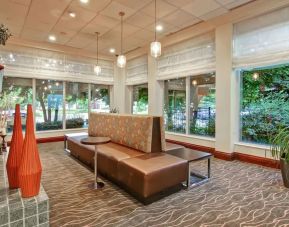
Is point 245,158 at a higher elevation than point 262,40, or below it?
below

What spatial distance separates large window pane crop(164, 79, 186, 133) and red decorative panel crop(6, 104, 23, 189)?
4761mm

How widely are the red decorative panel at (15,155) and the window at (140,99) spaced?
5.56 m

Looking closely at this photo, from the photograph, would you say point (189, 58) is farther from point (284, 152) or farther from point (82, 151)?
point (82, 151)

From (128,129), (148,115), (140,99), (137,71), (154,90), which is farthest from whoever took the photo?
(140,99)

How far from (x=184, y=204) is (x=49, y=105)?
20.1 ft

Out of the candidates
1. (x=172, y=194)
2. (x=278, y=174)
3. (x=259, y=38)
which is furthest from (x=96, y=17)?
(x=278, y=174)

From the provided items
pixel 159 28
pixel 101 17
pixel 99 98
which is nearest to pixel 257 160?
pixel 159 28

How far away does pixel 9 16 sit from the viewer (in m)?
4.53

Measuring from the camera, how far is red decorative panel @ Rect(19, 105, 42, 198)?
170 cm

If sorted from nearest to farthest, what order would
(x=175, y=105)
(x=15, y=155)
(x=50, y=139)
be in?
1. (x=15, y=155)
2. (x=175, y=105)
3. (x=50, y=139)

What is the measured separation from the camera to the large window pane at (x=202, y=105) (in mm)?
5285

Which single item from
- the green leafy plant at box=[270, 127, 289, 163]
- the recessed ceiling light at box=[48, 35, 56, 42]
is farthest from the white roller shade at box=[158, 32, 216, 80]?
the recessed ceiling light at box=[48, 35, 56, 42]

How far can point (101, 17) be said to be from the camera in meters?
4.58

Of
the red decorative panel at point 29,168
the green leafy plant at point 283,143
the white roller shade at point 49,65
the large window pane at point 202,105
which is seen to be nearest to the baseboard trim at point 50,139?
the white roller shade at point 49,65
